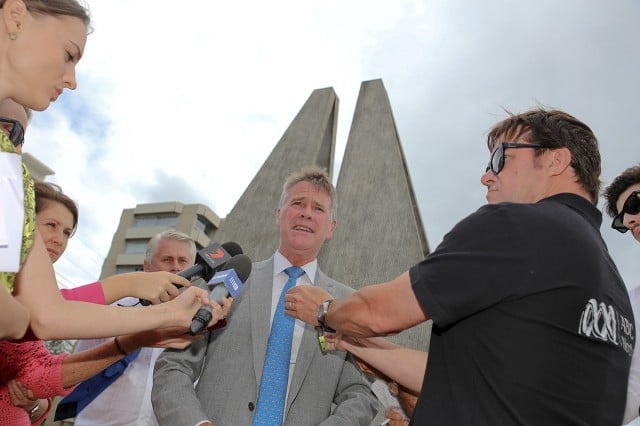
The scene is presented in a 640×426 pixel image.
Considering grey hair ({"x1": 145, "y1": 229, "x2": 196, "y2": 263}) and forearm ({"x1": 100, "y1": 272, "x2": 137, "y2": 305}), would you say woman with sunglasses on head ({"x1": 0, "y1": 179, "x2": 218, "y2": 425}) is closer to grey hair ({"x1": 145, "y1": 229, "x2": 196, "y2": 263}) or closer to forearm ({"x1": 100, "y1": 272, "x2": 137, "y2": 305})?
forearm ({"x1": 100, "y1": 272, "x2": 137, "y2": 305})

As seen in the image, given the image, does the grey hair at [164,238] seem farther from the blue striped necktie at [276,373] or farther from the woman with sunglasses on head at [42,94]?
the woman with sunglasses on head at [42,94]

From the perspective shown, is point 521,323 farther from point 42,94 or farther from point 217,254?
point 42,94

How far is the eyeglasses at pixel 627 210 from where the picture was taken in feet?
10.4

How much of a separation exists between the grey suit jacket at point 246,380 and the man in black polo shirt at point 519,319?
1152 millimetres

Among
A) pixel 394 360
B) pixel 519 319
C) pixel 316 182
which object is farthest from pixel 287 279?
pixel 519 319

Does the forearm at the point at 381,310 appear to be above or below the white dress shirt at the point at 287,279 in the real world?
above

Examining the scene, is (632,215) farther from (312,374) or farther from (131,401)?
(131,401)

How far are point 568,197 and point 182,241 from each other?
132 inches

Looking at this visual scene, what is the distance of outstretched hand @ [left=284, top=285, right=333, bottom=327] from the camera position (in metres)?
2.19

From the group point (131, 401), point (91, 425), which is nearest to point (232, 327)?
point (131, 401)

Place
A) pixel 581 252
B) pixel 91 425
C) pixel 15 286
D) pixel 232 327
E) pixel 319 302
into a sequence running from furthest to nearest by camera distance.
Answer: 1. pixel 91 425
2. pixel 232 327
3. pixel 319 302
4. pixel 581 252
5. pixel 15 286

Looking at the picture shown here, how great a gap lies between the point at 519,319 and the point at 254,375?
1.55 meters

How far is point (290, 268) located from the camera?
10.1 feet

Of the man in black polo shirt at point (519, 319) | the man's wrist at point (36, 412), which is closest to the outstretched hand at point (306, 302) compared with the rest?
the man in black polo shirt at point (519, 319)
